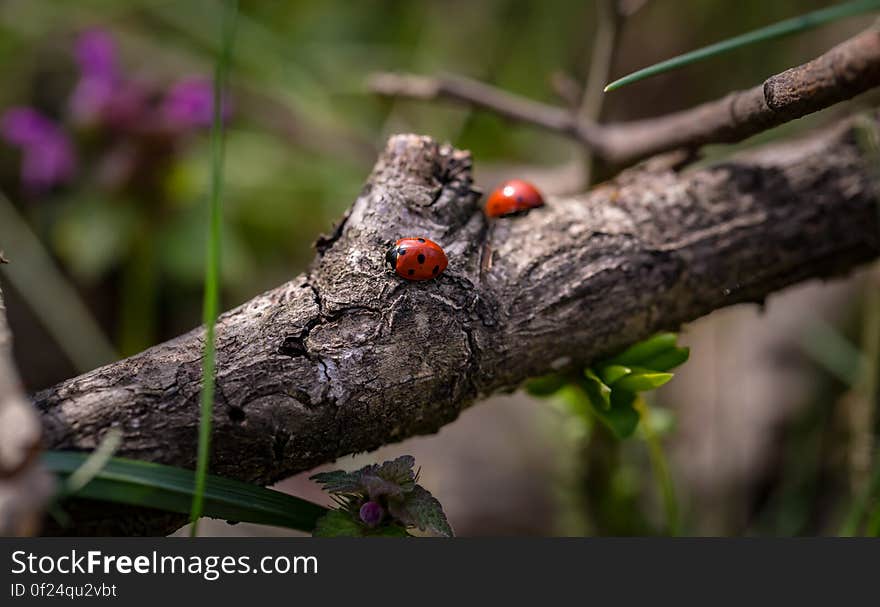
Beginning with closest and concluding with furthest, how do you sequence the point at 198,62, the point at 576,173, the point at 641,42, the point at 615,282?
the point at 615,282
the point at 576,173
the point at 198,62
the point at 641,42

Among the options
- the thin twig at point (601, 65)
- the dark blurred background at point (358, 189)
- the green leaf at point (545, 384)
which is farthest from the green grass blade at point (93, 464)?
the thin twig at point (601, 65)

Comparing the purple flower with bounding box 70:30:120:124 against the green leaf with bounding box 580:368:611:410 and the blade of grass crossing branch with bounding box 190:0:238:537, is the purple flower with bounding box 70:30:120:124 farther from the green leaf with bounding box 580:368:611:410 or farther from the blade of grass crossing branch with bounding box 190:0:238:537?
the green leaf with bounding box 580:368:611:410

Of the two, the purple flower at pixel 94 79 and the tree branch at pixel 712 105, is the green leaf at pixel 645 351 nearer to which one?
the tree branch at pixel 712 105

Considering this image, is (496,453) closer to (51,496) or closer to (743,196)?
(743,196)

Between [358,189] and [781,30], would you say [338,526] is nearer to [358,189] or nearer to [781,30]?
[781,30]

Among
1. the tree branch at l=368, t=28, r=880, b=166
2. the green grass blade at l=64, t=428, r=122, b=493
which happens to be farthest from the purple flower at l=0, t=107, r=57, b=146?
the green grass blade at l=64, t=428, r=122, b=493

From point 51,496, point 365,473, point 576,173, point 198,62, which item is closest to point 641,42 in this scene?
point 576,173
